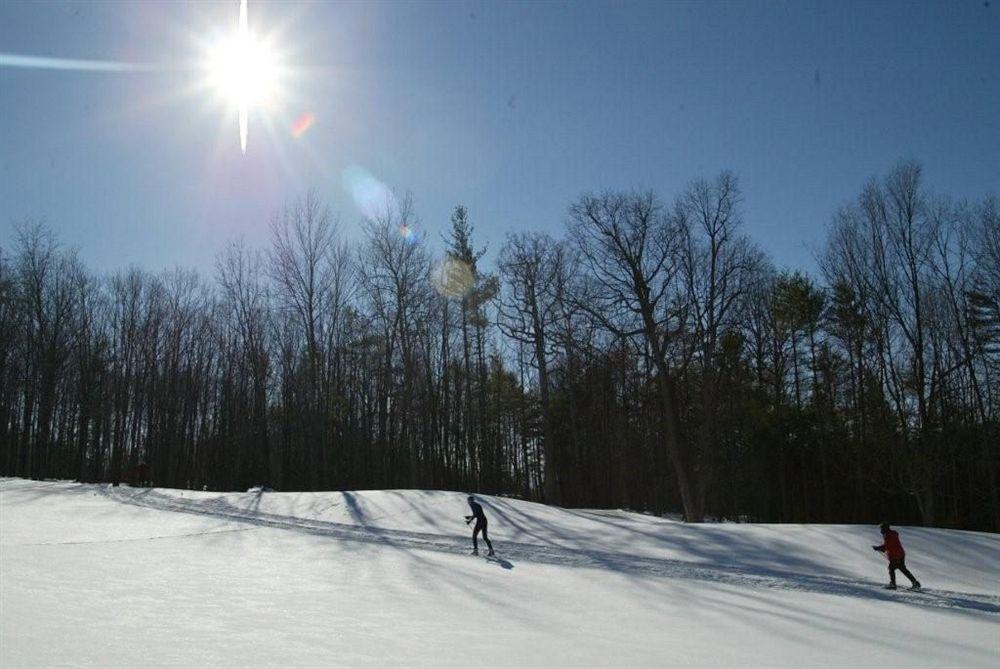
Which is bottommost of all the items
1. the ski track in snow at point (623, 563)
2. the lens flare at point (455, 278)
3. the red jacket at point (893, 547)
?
the ski track in snow at point (623, 563)

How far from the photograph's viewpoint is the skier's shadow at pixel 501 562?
54.6 feet

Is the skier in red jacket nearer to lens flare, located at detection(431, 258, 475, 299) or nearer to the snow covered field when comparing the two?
the snow covered field

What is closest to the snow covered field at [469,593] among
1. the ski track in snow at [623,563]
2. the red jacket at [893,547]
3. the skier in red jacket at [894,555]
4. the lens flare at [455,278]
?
the ski track in snow at [623,563]

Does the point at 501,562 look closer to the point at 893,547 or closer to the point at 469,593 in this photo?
the point at 469,593

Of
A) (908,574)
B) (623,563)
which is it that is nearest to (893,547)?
(908,574)

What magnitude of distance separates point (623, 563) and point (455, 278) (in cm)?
2796

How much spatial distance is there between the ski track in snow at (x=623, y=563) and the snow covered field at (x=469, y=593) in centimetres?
9

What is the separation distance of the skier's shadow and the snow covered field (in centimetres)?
14

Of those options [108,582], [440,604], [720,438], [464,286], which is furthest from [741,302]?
[108,582]

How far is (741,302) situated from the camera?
36906mm

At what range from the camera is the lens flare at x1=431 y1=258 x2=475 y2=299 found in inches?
1677

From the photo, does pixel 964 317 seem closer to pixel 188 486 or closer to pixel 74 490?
pixel 74 490

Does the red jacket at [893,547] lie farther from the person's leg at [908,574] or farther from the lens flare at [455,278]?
the lens flare at [455,278]

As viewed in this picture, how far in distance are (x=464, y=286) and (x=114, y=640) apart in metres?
35.5
